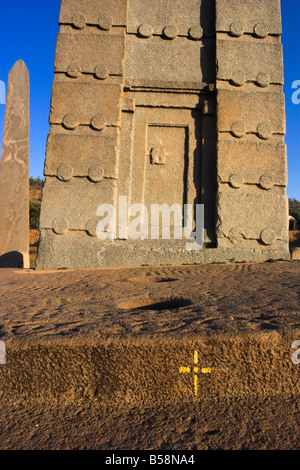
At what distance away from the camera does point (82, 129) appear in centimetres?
464

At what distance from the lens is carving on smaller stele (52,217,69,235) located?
4441 millimetres

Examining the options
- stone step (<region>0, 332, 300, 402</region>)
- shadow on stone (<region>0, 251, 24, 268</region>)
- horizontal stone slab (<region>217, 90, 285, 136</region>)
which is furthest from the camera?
shadow on stone (<region>0, 251, 24, 268</region>)

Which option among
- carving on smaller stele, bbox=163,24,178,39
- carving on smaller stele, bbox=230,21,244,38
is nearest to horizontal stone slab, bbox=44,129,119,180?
carving on smaller stele, bbox=163,24,178,39

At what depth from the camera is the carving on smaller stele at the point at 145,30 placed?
5.02 m

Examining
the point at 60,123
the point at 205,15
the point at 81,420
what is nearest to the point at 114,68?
the point at 60,123

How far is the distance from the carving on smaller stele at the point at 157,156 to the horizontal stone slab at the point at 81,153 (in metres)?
0.63

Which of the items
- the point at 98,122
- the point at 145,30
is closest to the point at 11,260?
the point at 98,122

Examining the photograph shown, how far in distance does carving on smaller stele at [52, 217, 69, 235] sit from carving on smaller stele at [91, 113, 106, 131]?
57.1 inches

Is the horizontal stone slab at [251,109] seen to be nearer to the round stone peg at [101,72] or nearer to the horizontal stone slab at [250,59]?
the horizontal stone slab at [250,59]

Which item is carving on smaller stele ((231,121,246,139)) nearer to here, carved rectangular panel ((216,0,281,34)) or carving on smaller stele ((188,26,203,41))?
carved rectangular panel ((216,0,281,34))

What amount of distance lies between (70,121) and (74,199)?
117 cm

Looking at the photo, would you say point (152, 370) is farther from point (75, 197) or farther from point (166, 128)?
point (166, 128)

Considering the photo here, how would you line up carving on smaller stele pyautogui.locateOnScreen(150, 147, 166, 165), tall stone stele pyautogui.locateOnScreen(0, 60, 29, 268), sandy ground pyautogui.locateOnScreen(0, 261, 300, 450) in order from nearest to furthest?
sandy ground pyautogui.locateOnScreen(0, 261, 300, 450), carving on smaller stele pyautogui.locateOnScreen(150, 147, 166, 165), tall stone stele pyautogui.locateOnScreen(0, 60, 29, 268)
